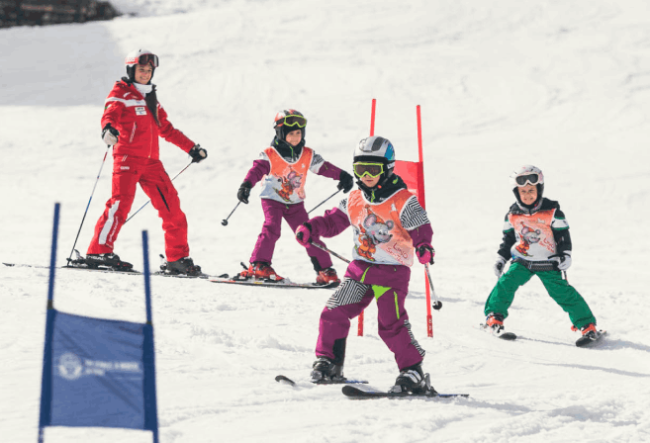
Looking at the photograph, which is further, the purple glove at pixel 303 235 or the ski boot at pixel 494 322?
the ski boot at pixel 494 322

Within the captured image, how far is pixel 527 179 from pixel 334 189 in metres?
7.08

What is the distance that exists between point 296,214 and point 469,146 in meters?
8.06

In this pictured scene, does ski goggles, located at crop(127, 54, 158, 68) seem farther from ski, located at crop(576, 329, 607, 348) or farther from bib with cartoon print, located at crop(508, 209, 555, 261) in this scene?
ski, located at crop(576, 329, 607, 348)

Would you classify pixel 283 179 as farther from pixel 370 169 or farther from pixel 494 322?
pixel 370 169

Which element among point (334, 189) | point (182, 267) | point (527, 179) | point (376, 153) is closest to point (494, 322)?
point (527, 179)

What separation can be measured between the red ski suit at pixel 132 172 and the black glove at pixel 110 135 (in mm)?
A: 204

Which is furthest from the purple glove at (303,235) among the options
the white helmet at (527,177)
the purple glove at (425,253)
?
the white helmet at (527,177)

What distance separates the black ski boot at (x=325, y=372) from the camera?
4.40 m

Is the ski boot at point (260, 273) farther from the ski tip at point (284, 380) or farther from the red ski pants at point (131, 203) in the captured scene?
the ski tip at point (284, 380)

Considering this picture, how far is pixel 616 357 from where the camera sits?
5.79 meters

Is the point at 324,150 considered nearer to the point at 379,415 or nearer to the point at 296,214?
the point at 296,214

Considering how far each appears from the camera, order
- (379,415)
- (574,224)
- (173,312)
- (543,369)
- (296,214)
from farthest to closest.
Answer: (574,224) → (296,214) → (173,312) → (543,369) → (379,415)

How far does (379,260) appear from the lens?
4566 mm

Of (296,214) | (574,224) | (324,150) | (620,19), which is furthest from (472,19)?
(296,214)
